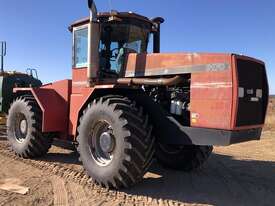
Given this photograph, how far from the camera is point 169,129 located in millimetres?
7406

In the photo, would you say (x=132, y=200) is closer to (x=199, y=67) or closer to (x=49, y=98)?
(x=199, y=67)

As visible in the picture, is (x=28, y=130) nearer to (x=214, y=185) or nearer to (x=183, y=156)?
(x=183, y=156)

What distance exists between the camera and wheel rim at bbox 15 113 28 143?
33.7 ft

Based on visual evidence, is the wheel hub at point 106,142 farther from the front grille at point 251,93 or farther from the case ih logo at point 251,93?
the case ih logo at point 251,93

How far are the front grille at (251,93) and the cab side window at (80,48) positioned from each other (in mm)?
3432

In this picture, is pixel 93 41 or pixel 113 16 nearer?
pixel 93 41

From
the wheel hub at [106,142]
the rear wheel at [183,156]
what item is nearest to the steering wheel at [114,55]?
the wheel hub at [106,142]

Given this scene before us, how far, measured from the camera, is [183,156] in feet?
30.1

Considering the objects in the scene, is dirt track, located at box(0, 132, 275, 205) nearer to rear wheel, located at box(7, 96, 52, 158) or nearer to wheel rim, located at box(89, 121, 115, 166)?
rear wheel, located at box(7, 96, 52, 158)

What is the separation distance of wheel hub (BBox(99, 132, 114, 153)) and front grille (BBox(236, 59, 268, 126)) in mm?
2199

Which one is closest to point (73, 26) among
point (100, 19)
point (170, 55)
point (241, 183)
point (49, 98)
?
point (100, 19)

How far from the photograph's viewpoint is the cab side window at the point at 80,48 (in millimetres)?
8992

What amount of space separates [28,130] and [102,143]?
2.75 meters

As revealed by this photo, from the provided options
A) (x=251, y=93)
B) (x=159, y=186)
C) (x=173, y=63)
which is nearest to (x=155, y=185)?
(x=159, y=186)
